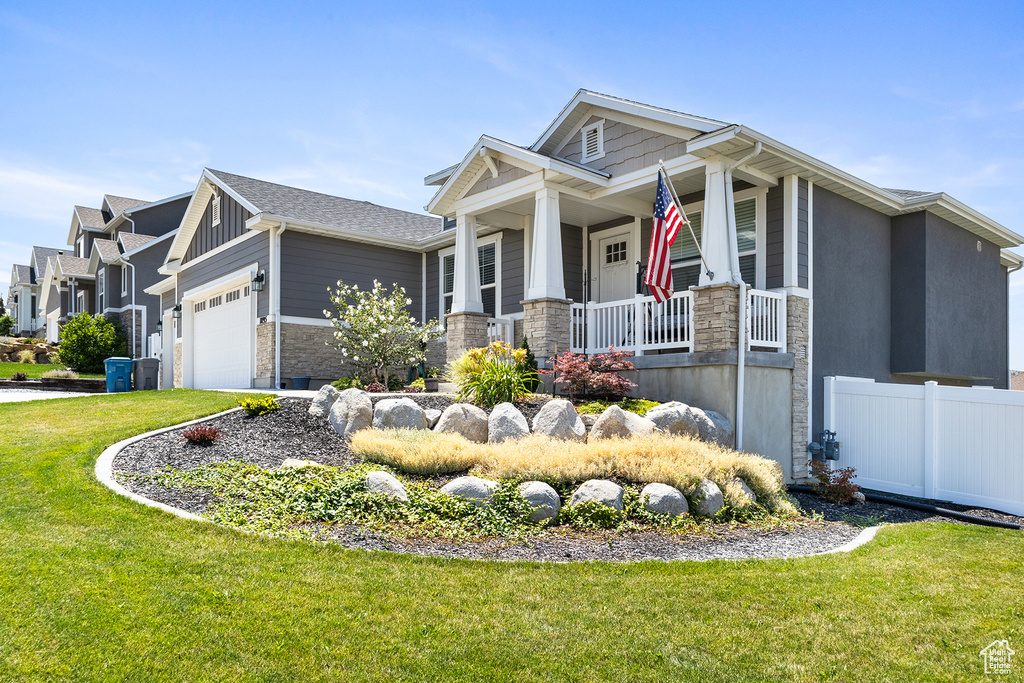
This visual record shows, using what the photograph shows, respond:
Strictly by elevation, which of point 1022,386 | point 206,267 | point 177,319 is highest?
point 206,267

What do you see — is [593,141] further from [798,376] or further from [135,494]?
[135,494]

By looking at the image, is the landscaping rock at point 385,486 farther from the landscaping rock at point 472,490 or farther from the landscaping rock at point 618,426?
the landscaping rock at point 618,426

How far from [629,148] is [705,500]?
6.72m

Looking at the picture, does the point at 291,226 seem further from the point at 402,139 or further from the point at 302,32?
the point at 302,32

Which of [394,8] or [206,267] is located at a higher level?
[394,8]

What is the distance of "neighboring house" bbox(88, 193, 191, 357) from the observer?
26969mm

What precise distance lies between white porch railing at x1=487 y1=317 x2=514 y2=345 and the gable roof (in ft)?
14.9

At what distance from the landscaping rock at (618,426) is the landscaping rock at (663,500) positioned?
1.39 meters

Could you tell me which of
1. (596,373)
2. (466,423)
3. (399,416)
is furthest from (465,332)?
(466,423)

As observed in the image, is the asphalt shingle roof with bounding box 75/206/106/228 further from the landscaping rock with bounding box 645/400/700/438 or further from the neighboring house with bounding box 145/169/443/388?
the landscaping rock with bounding box 645/400/700/438

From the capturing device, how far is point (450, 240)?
54.0ft

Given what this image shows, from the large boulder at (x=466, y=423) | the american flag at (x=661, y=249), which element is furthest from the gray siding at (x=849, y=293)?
the large boulder at (x=466, y=423)

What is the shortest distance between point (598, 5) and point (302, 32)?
387 centimetres

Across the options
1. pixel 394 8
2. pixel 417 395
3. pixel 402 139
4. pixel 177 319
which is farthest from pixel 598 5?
pixel 177 319
